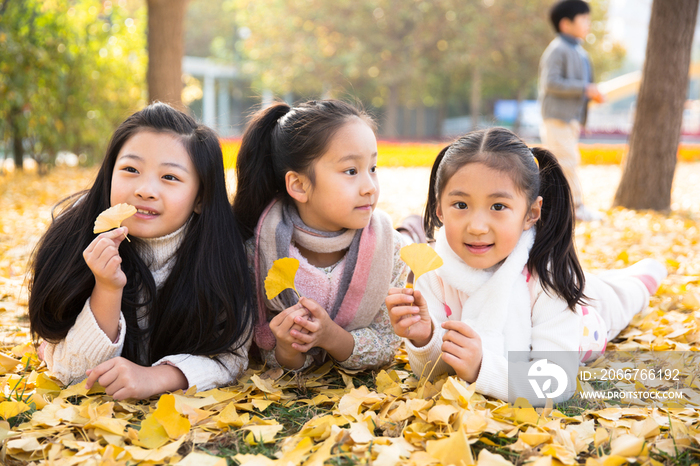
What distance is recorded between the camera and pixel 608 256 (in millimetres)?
3855

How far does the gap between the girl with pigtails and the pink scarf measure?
0.60 ft

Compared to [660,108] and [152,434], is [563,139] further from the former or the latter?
[152,434]

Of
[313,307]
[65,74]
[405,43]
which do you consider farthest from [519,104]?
[313,307]

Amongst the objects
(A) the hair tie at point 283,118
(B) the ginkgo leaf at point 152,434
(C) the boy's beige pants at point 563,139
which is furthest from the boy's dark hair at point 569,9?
(B) the ginkgo leaf at point 152,434

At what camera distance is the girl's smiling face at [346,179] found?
198 centimetres

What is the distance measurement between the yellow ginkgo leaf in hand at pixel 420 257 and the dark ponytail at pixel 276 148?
0.52m

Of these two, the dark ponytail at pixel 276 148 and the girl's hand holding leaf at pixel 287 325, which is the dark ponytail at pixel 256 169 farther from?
the girl's hand holding leaf at pixel 287 325

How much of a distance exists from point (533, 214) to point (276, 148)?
0.94m

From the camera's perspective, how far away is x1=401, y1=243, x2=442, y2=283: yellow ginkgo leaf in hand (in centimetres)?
167

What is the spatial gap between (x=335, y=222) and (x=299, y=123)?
368 millimetres

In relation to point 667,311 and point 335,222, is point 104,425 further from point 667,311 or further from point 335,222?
point 667,311

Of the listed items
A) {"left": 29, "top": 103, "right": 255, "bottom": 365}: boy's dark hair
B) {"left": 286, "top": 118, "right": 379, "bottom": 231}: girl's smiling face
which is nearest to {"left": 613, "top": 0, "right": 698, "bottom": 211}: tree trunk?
{"left": 286, "top": 118, "right": 379, "bottom": 231}: girl's smiling face

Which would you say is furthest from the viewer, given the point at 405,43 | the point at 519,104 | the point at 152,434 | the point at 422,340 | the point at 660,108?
the point at 519,104

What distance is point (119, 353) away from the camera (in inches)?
73.7
